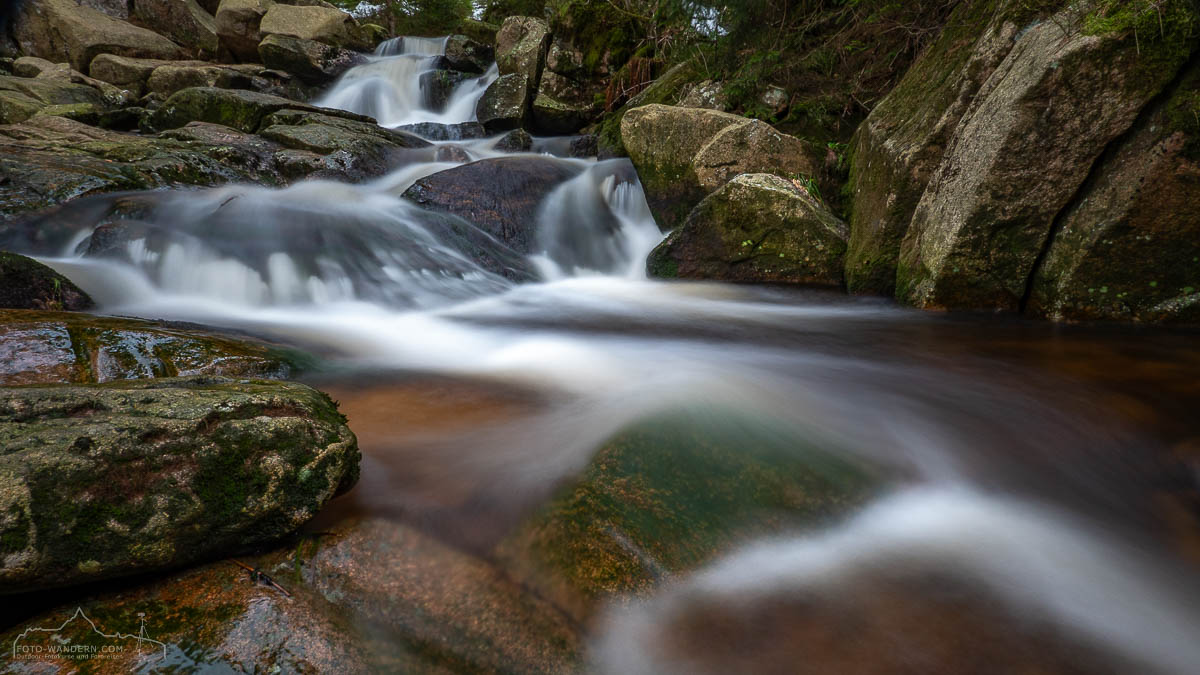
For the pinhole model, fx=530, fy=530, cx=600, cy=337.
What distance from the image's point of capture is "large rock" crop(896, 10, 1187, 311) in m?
3.20

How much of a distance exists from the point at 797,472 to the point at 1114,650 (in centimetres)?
95

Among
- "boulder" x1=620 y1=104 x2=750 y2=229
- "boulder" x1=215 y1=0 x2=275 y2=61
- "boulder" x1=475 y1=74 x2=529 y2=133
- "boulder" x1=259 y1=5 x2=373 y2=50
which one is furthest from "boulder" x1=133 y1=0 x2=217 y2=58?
"boulder" x1=620 y1=104 x2=750 y2=229

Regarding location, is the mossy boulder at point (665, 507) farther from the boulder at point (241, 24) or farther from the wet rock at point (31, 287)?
the boulder at point (241, 24)

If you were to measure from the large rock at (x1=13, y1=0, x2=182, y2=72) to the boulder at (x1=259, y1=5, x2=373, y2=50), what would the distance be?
4.25m

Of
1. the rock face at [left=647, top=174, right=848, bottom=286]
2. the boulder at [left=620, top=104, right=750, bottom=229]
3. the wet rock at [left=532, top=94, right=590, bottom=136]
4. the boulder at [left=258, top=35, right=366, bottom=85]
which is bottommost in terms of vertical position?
the rock face at [left=647, top=174, right=848, bottom=286]

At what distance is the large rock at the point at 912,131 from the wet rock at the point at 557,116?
790cm

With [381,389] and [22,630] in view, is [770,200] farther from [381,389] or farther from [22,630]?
[22,630]

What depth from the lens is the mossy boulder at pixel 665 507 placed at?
62.7 inches

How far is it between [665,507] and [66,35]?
933 inches

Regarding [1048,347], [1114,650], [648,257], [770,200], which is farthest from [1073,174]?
[648,257]

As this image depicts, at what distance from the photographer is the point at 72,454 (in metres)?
1.35

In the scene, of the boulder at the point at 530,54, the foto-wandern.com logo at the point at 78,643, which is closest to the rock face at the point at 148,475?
the foto-wandern.com logo at the point at 78,643

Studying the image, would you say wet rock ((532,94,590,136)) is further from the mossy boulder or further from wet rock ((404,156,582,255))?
the mossy boulder

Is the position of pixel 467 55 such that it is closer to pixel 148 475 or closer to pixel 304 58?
pixel 304 58
